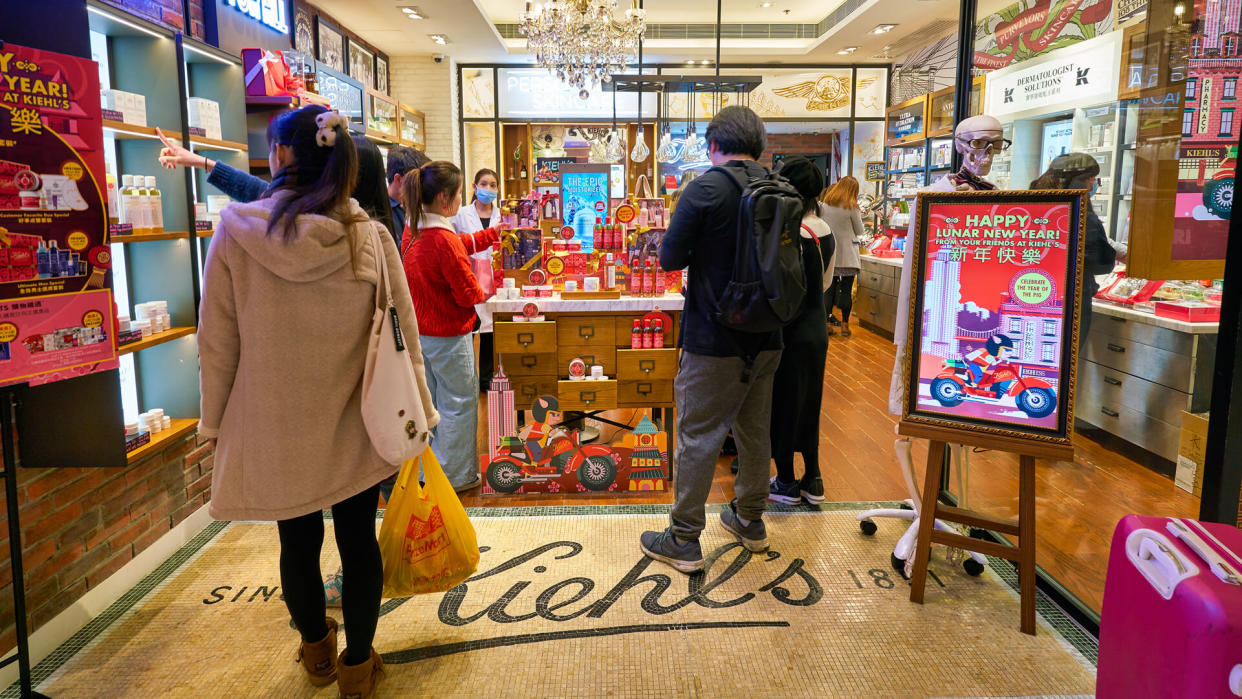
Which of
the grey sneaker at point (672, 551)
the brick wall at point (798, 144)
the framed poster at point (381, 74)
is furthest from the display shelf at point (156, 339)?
the brick wall at point (798, 144)

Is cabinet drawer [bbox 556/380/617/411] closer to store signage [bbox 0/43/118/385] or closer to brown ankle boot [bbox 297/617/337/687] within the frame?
brown ankle boot [bbox 297/617/337/687]

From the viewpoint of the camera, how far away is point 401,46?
30.4ft

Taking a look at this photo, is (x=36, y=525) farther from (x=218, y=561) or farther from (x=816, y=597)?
(x=816, y=597)

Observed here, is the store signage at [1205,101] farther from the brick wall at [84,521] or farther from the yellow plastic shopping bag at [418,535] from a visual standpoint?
the brick wall at [84,521]

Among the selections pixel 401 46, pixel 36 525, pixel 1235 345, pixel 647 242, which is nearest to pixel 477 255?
pixel 647 242

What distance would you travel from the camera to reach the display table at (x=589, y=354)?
3.88m

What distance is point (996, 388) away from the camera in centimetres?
260

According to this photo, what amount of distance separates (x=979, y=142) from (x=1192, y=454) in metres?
1.36

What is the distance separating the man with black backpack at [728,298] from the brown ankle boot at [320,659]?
1302 mm

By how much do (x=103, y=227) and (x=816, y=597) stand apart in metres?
A: 2.68

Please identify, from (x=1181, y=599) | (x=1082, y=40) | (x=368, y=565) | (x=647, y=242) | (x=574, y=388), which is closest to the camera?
(x=1181, y=599)

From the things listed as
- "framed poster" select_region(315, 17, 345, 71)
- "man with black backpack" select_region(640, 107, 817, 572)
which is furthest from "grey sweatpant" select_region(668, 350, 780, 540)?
"framed poster" select_region(315, 17, 345, 71)

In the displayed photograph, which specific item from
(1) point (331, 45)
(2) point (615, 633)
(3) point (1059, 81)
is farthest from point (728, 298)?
(1) point (331, 45)

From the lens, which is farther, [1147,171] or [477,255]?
[477,255]
